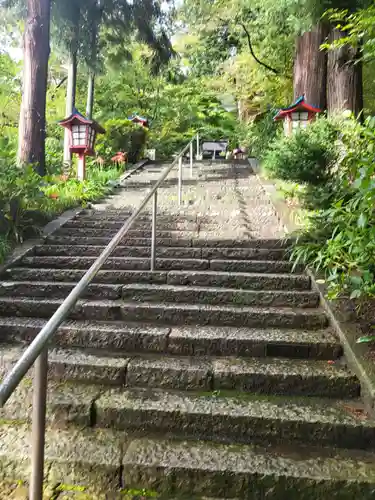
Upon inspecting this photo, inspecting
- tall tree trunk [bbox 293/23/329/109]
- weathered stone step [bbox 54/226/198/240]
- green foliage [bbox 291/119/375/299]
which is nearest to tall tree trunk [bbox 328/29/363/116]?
tall tree trunk [bbox 293/23/329/109]

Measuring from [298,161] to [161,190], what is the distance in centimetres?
326

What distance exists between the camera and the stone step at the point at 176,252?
3.93 m

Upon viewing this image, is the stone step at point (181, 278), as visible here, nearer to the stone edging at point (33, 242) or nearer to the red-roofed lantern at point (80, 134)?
the stone edging at point (33, 242)

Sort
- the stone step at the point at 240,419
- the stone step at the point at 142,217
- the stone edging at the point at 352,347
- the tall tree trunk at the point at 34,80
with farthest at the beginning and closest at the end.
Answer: the tall tree trunk at the point at 34,80
the stone step at the point at 142,217
the stone edging at the point at 352,347
the stone step at the point at 240,419

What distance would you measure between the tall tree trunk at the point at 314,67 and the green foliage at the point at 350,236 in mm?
3869

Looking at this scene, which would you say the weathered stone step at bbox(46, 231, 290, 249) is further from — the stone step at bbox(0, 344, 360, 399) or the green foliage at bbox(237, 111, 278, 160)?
the green foliage at bbox(237, 111, 278, 160)

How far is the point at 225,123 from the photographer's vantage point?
17.5 m

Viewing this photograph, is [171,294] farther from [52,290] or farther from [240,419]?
[240,419]

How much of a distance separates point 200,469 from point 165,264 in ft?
7.13

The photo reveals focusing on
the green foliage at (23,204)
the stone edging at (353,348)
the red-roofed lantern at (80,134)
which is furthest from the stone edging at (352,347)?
the red-roofed lantern at (80,134)

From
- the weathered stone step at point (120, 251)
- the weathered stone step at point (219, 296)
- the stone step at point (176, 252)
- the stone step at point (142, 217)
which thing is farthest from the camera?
the stone step at point (142, 217)

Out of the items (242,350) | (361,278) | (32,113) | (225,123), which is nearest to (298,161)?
(361,278)

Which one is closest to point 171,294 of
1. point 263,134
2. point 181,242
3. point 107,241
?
point 181,242

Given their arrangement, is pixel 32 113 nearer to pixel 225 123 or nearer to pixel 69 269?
pixel 69 269
